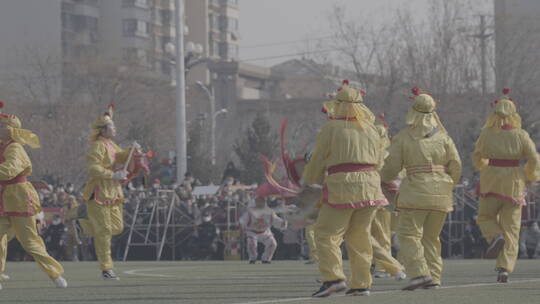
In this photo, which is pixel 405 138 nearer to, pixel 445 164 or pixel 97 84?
pixel 445 164

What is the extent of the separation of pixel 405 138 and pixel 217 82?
74.2 metres

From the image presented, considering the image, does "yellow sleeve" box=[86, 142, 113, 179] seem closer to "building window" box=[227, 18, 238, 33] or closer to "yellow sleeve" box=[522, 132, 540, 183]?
"yellow sleeve" box=[522, 132, 540, 183]

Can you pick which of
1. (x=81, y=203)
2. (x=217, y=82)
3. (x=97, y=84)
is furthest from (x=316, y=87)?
(x=81, y=203)

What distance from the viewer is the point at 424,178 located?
13.9 meters

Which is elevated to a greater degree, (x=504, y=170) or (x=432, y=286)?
(x=504, y=170)

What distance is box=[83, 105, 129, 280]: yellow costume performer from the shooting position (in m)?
17.6

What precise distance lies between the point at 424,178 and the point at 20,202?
15.7 feet

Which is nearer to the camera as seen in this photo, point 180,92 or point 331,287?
point 331,287

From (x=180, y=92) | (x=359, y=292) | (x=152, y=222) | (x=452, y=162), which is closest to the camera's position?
(x=359, y=292)

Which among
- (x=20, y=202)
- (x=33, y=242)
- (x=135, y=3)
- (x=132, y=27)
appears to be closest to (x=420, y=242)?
(x=33, y=242)

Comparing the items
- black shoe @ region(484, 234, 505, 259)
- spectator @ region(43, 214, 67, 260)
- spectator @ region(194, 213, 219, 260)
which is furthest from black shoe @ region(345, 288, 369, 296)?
spectator @ region(43, 214, 67, 260)

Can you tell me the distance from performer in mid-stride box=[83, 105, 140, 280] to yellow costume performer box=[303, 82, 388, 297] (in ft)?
17.4

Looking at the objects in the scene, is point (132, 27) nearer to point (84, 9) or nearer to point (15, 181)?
point (84, 9)

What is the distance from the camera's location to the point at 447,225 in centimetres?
2858
